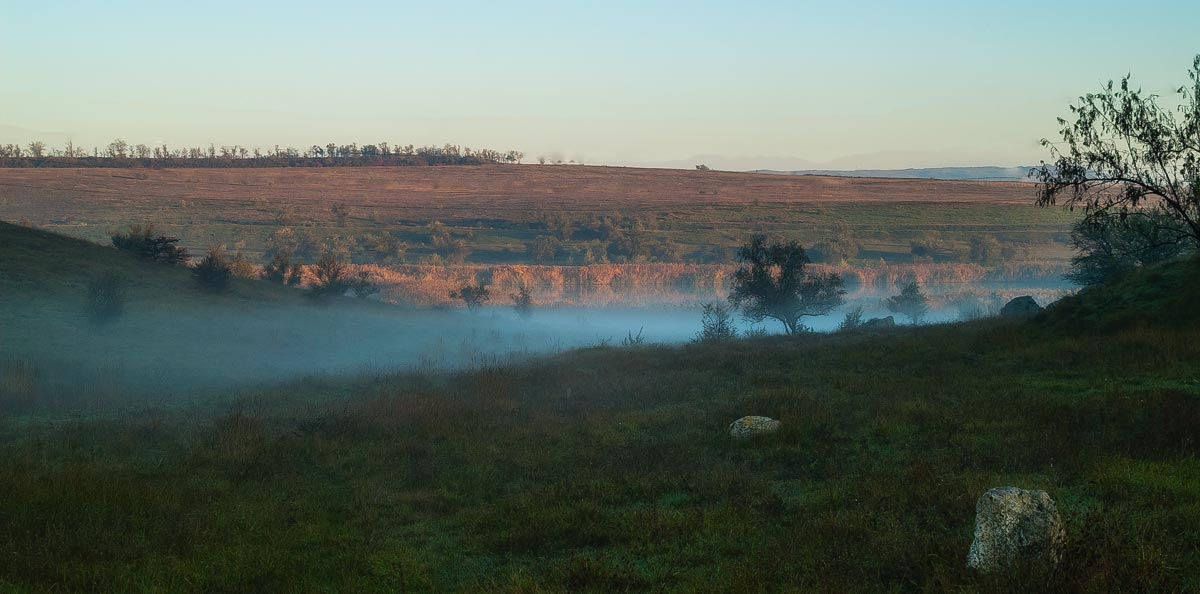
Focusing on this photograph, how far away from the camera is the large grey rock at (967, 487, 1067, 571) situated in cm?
581

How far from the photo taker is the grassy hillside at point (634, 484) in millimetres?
6625

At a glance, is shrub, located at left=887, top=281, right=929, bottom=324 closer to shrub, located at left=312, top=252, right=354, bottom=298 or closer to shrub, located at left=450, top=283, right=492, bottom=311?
shrub, located at left=450, top=283, right=492, bottom=311

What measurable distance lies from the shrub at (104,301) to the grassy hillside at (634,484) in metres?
11.8

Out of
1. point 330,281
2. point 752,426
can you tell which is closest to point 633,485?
point 752,426

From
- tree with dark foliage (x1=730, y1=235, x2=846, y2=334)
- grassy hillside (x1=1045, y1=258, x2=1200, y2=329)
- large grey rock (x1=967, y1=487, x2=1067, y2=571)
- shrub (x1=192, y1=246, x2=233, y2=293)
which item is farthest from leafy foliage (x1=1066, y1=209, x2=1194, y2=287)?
shrub (x1=192, y1=246, x2=233, y2=293)

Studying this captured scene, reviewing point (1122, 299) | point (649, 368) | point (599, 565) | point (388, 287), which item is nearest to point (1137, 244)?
point (1122, 299)

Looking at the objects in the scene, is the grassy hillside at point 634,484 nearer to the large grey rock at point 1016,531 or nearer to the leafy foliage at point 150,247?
the large grey rock at point 1016,531

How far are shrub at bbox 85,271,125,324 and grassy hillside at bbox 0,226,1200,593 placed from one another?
11808 millimetres

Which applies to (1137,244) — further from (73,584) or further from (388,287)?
(388,287)

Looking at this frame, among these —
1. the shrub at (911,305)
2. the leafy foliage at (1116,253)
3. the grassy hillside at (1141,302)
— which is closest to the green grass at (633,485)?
the grassy hillside at (1141,302)

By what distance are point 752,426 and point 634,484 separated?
309 cm

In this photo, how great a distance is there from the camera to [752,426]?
12000 mm

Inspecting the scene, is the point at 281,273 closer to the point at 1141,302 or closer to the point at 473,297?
the point at 473,297

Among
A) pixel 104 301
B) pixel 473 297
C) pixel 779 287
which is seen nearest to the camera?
pixel 104 301
